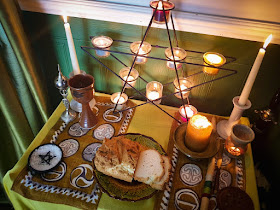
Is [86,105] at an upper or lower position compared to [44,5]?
lower

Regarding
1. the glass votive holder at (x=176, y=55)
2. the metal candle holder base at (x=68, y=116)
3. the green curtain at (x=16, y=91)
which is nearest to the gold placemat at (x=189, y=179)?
the glass votive holder at (x=176, y=55)

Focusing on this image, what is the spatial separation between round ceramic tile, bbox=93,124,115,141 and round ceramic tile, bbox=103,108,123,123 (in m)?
0.04

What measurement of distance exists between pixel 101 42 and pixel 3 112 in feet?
2.00

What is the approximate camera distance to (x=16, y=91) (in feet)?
3.97

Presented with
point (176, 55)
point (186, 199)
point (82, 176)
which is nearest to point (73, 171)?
point (82, 176)

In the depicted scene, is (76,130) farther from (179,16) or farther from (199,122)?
(179,16)

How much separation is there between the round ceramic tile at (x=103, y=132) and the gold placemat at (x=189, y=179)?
28 centimetres

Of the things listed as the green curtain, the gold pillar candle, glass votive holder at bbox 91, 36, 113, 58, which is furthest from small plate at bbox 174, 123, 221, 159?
the green curtain

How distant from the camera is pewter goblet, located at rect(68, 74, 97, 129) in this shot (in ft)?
3.08

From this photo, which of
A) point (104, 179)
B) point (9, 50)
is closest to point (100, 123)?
point (104, 179)

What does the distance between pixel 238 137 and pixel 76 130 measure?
726 mm

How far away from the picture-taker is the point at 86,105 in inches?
41.2

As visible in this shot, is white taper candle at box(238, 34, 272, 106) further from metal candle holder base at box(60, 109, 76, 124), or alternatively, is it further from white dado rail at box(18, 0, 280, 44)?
metal candle holder base at box(60, 109, 76, 124)

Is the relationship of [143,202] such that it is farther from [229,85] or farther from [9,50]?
[9,50]
